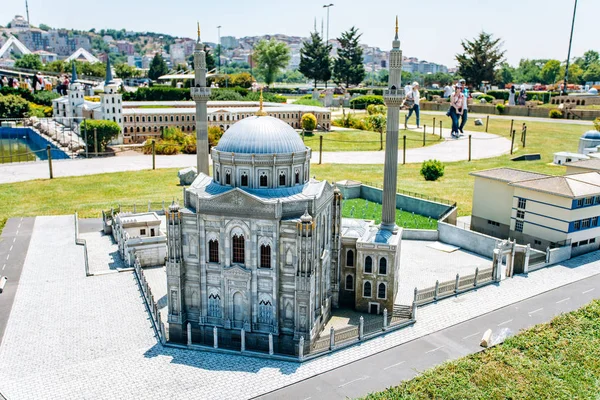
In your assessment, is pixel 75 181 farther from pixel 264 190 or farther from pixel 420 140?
pixel 420 140

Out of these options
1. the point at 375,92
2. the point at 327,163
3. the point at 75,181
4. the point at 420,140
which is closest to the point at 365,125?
the point at 420,140

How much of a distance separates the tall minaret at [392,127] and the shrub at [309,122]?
69214 mm

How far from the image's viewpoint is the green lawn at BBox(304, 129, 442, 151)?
306ft

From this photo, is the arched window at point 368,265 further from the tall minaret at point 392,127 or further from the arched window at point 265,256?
the arched window at point 265,256

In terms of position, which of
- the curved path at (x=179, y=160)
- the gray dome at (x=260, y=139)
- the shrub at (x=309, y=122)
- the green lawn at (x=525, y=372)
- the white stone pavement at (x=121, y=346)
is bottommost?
the white stone pavement at (x=121, y=346)

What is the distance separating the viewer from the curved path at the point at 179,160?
7356 centimetres

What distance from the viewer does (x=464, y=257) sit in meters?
42.9

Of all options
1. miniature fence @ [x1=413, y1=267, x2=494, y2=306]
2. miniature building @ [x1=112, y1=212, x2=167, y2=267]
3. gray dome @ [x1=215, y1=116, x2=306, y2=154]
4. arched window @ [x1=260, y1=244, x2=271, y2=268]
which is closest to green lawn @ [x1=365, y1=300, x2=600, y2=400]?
miniature fence @ [x1=413, y1=267, x2=494, y2=306]

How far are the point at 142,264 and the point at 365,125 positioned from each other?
76.8m

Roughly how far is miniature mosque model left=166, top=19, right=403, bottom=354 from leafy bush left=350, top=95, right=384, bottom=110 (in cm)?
10618

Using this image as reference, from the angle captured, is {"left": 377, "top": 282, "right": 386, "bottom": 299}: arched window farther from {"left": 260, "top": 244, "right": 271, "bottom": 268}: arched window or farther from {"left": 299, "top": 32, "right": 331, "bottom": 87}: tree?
{"left": 299, "top": 32, "right": 331, "bottom": 87}: tree

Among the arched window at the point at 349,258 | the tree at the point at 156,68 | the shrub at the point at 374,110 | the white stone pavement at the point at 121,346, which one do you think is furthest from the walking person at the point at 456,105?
the tree at the point at 156,68

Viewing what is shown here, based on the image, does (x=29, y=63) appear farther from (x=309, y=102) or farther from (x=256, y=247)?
(x=256, y=247)

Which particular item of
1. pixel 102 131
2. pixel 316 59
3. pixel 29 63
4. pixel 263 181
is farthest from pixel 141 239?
pixel 29 63
